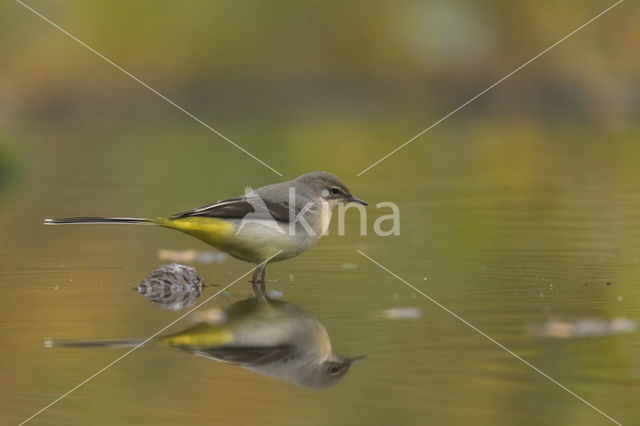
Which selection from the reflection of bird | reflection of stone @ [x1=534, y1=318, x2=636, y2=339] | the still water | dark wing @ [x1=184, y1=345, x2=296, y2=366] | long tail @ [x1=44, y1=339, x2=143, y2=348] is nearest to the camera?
the still water

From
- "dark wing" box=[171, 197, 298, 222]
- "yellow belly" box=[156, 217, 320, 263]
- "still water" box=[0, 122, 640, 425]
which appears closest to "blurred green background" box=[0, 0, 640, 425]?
"still water" box=[0, 122, 640, 425]

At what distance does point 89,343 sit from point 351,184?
9714mm

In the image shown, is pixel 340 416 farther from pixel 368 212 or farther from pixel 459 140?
pixel 459 140

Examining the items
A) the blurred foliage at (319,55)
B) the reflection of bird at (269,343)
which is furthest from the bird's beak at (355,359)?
the blurred foliage at (319,55)

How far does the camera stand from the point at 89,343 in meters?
6.46

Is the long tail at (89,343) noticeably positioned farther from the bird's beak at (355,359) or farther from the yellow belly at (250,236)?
the yellow belly at (250,236)

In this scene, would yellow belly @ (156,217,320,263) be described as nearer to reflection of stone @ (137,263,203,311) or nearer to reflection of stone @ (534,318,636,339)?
reflection of stone @ (137,263,203,311)

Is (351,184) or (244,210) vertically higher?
(351,184)

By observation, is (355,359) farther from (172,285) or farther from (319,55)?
(319,55)

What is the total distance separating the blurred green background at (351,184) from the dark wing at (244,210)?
1.65 feet

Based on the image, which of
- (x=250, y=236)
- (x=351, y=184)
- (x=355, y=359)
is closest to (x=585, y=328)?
(x=355, y=359)

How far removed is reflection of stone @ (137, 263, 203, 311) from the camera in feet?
26.1

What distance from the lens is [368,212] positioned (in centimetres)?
1273

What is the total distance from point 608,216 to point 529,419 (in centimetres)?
732
